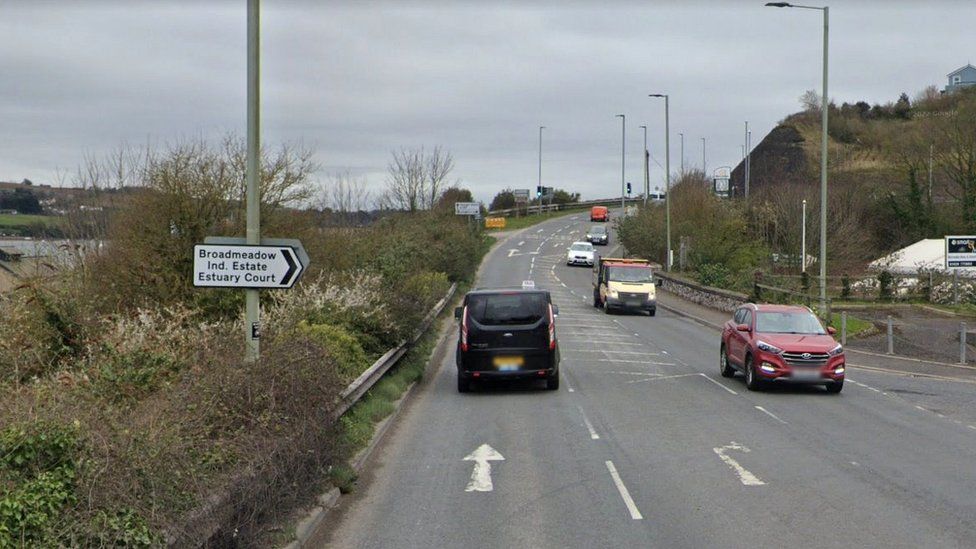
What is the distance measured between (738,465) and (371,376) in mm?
6216

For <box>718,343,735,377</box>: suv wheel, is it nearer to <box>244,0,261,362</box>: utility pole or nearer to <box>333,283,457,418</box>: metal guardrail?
<box>333,283,457,418</box>: metal guardrail

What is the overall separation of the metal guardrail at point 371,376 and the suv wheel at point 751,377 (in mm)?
6809

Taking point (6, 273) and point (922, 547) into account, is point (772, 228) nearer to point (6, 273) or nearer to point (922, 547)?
point (6, 273)

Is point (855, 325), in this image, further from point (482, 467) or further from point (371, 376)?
point (482, 467)

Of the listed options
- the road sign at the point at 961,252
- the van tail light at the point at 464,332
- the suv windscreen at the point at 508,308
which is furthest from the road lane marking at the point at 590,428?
the road sign at the point at 961,252

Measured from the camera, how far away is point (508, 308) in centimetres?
1844

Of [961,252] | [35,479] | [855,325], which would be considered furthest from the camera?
[855,325]

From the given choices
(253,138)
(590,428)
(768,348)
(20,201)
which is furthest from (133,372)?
(20,201)

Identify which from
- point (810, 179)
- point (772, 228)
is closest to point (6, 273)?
point (772, 228)

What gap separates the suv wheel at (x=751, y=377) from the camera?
18.8 m

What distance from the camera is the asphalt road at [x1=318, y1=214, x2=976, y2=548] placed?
873cm

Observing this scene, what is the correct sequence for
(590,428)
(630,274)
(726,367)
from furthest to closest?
(630,274) → (726,367) → (590,428)

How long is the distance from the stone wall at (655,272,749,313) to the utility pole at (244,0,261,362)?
29.9m

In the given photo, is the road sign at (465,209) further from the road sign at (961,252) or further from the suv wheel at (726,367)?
the suv wheel at (726,367)
